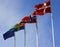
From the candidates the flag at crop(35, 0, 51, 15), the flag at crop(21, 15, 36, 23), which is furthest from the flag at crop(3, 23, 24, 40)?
the flag at crop(35, 0, 51, 15)

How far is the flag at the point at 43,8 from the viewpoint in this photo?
178ft

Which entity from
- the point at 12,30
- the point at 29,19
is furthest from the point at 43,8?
the point at 12,30

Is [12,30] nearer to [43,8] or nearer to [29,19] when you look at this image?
[29,19]

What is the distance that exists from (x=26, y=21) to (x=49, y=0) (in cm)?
622

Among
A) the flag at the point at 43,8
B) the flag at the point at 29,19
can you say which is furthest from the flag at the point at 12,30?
the flag at the point at 43,8

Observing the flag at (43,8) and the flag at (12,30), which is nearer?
the flag at (43,8)

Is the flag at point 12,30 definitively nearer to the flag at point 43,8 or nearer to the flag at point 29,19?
the flag at point 29,19

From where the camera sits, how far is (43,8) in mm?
54688

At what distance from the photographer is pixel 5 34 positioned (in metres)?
60.3

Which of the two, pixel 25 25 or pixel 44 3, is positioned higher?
pixel 44 3

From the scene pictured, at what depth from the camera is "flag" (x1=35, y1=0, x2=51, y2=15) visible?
→ 178 feet

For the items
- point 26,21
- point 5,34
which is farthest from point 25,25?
point 5,34

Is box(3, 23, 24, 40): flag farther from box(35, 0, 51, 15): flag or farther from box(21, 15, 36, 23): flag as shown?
box(35, 0, 51, 15): flag

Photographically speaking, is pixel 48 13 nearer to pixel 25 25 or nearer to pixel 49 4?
pixel 49 4
